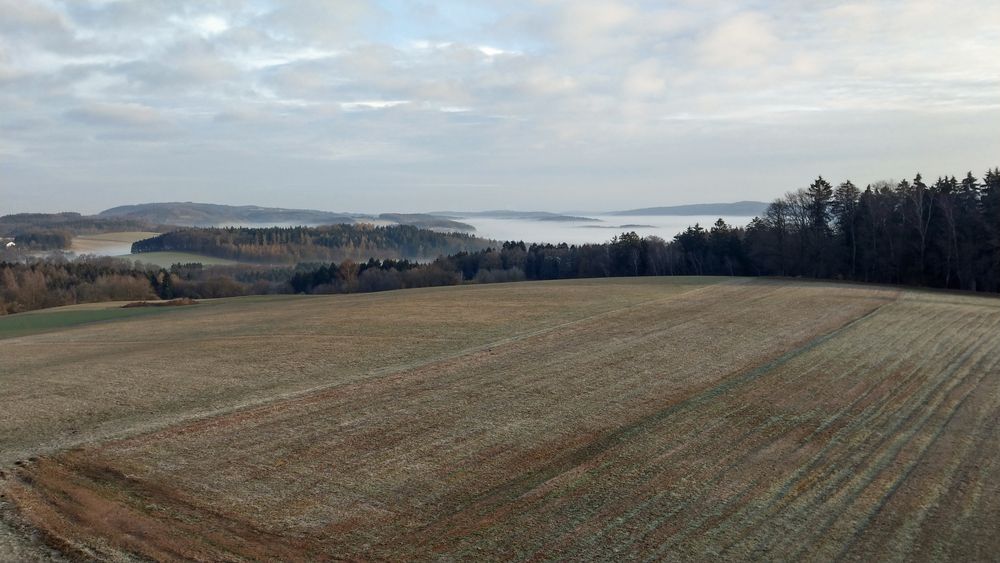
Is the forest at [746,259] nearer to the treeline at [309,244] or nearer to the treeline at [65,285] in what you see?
the treeline at [65,285]

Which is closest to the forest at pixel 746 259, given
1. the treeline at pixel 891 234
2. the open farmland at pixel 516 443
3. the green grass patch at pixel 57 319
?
the treeline at pixel 891 234

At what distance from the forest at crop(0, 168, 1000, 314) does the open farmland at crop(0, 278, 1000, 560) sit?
3106cm

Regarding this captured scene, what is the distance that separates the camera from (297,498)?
14023 mm

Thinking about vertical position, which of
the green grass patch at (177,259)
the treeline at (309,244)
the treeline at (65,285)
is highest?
the treeline at (309,244)

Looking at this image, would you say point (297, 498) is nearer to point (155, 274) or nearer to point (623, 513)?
point (623, 513)

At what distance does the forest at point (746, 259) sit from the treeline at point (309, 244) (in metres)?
18.3

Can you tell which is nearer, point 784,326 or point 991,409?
point 991,409

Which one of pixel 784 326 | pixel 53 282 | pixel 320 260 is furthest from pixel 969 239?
pixel 320 260

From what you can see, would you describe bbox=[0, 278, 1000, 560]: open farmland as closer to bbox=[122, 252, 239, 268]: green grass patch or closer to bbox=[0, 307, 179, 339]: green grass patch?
bbox=[0, 307, 179, 339]: green grass patch

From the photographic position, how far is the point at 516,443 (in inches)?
687

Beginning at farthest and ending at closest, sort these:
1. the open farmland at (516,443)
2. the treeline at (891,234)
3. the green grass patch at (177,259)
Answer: the green grass patch at (177,259) → the treeline at (891,234) → the open farmland at (516,443)

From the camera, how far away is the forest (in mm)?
59387

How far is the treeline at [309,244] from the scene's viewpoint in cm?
17538

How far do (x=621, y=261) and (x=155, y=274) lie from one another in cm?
7150
